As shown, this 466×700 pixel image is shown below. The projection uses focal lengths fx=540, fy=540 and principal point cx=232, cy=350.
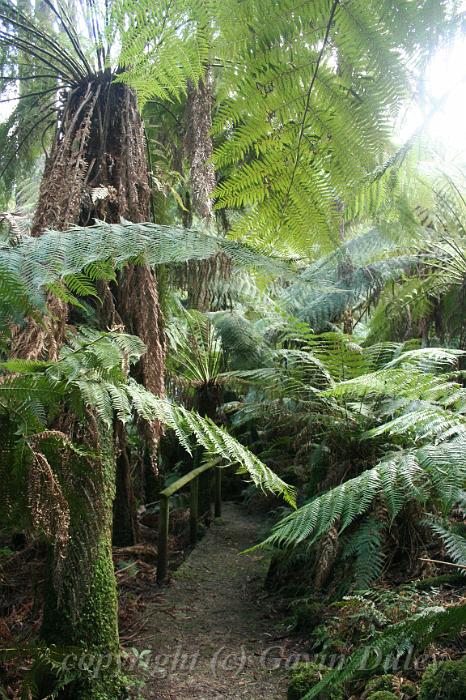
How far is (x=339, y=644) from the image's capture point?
224 centimetres

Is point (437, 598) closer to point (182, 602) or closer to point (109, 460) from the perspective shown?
point (109, 460)

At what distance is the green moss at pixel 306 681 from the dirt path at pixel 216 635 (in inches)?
7.8

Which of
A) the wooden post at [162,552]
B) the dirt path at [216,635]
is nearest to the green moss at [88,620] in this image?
the dirt path at [216,635]

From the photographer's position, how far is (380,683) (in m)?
1.93

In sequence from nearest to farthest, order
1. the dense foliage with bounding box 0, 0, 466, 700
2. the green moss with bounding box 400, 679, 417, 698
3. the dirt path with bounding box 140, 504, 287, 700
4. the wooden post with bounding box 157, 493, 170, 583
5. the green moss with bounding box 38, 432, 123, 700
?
the dense foliage with bounding box 0, 0, 466, 700, the green moss with bounding box 400, 679, 417, 698, the green moss with bounding box 38, 432, 123, 700, the dirt path with bounding box 140, 504, 287, 700, the wooden post with bounding box 157, 493, 170, 583

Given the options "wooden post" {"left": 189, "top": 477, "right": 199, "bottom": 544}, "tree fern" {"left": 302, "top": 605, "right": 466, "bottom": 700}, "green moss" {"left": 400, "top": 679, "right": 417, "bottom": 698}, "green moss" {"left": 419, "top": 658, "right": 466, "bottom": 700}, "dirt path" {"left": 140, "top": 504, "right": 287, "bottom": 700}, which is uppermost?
"tree fern" {"left": 302, "top": 605, "right": 466, "bottom": 700}

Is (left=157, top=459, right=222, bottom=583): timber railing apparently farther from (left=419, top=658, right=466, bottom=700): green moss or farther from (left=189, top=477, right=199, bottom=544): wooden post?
(left=419, top=658, right=466, bottom=700): green moss

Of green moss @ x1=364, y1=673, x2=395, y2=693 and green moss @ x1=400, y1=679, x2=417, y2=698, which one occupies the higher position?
green moss @ x1=400, y1=679, x2=417, y2=698

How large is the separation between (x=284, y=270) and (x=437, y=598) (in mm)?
1602

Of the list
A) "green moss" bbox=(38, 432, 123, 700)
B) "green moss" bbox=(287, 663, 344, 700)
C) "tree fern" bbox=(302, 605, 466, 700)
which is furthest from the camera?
"green moss" bbox=(38, 432, 123, 700)

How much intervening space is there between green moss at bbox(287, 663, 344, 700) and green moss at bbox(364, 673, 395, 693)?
0.10 meters

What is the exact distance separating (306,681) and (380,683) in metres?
0.31

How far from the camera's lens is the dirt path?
2418mm

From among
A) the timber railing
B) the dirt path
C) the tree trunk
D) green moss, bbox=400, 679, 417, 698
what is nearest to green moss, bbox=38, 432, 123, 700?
the tree trunk
